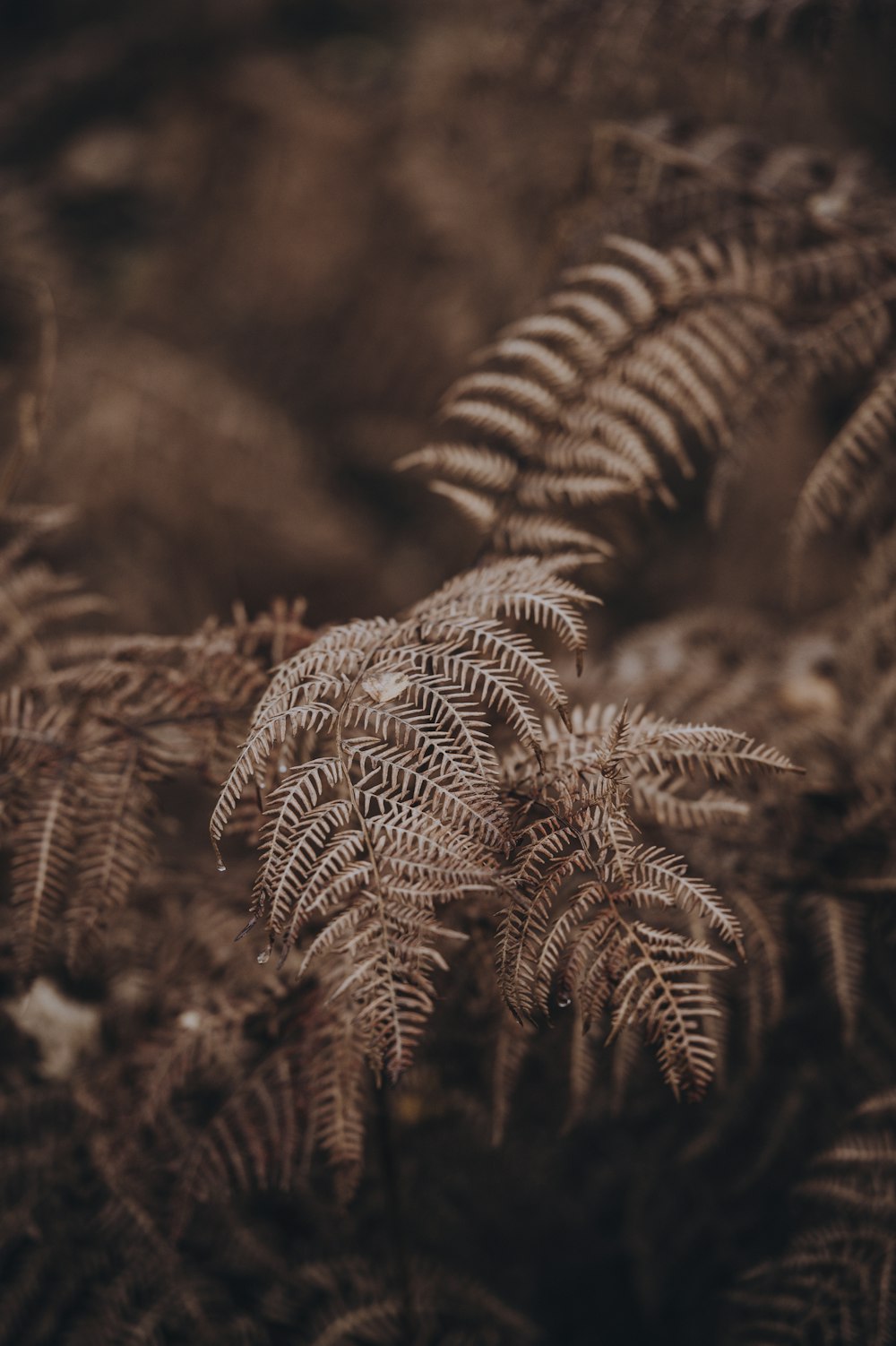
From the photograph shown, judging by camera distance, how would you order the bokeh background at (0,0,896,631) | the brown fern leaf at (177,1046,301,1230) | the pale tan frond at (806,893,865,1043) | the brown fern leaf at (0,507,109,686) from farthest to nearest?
the bokeh background at (0,0,896,631)
the brown fern leaf at (0,507,109,686)
the pale tan frond at (806,893,865,1043)
the brown fern leaf at (177,1046,301,1230)

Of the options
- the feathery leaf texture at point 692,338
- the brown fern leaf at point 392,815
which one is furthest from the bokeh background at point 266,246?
the brown fern leaf at point 392,815

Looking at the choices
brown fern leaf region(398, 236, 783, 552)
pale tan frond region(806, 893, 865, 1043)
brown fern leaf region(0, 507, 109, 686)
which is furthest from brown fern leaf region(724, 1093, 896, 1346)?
brown fern leaf region(0, 507, 109, 686)

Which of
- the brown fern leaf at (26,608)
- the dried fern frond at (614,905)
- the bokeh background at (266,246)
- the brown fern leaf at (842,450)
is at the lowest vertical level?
the dried fern frond at (614,905)

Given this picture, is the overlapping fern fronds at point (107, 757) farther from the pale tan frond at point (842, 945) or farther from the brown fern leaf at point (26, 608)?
the pale tan frond at point (842, 945)

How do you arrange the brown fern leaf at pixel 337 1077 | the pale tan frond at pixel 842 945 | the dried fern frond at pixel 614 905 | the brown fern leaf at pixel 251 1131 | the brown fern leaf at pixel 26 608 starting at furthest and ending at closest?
the brown fern leaf at pixel 26 608 < the pale tan frond at pixel 842 945 < the brown fern leaf at pixel 251 1131 < the brown fern leaf at pixel 337 1077 < the dried fern frond at pixel 614 905

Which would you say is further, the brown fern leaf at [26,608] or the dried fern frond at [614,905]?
the brown fern leaf at [26,608]

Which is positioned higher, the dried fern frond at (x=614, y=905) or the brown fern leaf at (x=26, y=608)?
the brown fern leaf at (x=26, y=608)

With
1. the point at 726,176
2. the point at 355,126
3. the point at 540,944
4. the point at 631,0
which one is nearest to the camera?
the point at 540,944

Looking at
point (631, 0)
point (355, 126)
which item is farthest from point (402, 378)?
point (631, 0)

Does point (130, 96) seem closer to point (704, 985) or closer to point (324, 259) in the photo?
point (324, 259)

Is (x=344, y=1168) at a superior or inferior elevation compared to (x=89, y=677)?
inferior

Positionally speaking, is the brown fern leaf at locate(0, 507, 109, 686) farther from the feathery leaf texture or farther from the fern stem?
the fern stem
